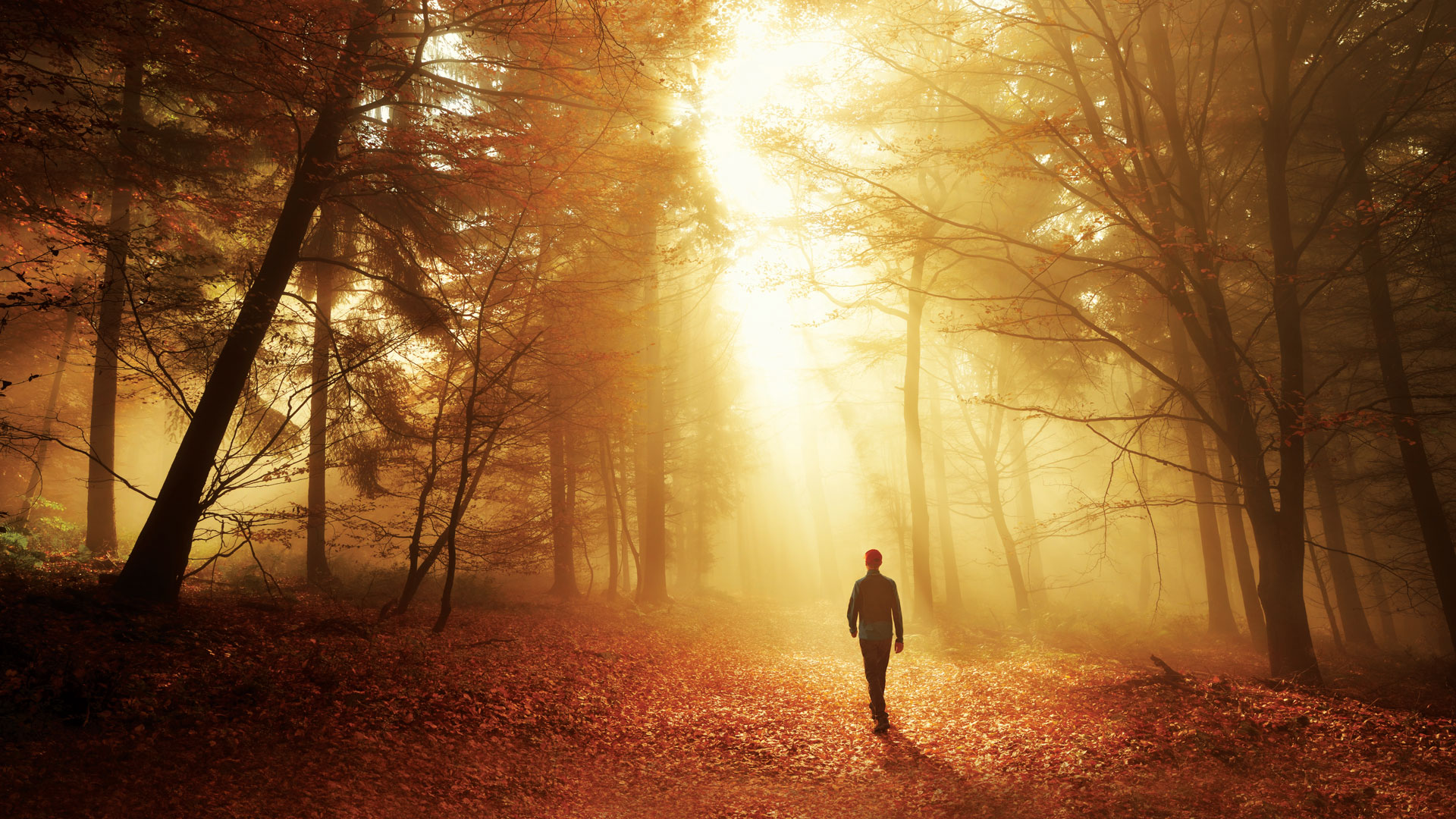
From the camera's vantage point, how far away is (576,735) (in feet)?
21.9

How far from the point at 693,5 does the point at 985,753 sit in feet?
27.6

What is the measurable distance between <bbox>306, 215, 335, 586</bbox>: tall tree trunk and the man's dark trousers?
9.83m

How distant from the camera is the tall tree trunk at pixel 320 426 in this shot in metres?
12.4

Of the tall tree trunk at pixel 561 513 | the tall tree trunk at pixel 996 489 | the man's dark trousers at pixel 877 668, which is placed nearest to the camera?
the man's dark trousers at pixel 877 668

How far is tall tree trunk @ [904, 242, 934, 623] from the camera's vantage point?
15.3m

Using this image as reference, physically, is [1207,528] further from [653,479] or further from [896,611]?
[653,479]

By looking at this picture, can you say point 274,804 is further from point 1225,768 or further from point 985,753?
point 1225,768

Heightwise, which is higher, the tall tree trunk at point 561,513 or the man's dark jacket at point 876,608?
the tall tree trunk at point 561,513

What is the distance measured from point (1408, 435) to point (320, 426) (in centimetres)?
1844

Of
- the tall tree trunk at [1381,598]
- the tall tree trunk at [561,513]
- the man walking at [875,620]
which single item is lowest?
the tall tree trunk at [1381,598]

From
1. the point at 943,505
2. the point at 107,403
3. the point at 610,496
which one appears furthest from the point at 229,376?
the point at 943,505

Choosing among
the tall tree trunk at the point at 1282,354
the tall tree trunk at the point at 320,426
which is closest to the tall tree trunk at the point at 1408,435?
the tall tree trunk at the point at 1282,354

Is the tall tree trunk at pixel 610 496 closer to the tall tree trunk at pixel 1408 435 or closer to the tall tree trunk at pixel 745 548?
the tall tree trunk at pixel 745 548

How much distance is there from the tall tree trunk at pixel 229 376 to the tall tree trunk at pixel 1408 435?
1322 cm
